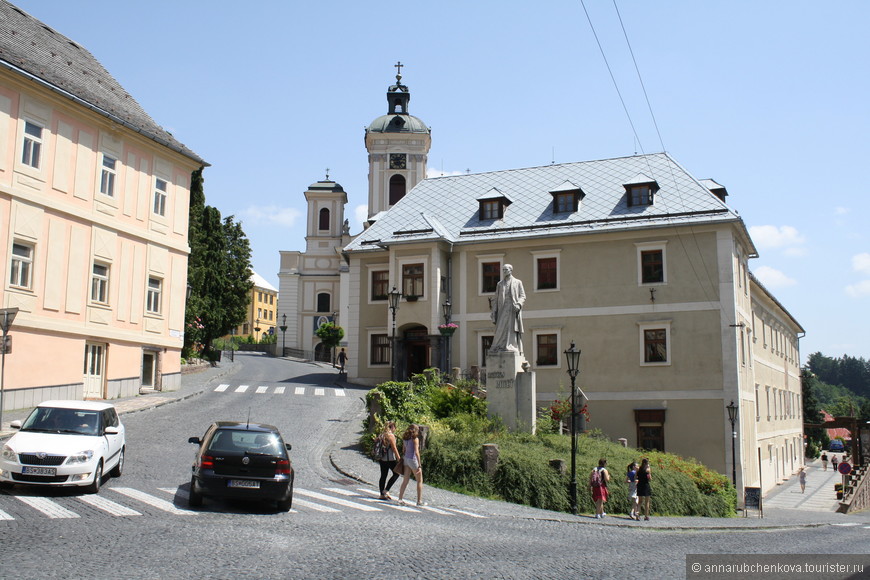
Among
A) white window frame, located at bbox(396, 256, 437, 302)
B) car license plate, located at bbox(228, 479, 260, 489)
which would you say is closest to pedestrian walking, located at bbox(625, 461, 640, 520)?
car license plate, located at bbox(228, 479, 260, 489)

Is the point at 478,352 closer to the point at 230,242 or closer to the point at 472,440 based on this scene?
the point at 472,440

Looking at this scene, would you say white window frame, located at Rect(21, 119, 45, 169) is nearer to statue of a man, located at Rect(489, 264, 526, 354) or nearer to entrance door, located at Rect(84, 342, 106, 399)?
entrance door, located at Rect(84, 342, 106, 399)

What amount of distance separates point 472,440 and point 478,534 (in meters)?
8.22

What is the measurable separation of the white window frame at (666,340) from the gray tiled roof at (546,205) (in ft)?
13.7

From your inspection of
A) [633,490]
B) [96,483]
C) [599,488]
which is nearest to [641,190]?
[633,490]

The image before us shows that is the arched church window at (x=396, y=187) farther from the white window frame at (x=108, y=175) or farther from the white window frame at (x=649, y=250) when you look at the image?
the white window frame at (x=108, y=175)

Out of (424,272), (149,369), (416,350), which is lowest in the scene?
(149,369)

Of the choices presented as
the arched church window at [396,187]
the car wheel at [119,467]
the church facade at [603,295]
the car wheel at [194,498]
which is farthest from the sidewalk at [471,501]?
the arched church window at [396,187]

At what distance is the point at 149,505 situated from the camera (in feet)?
41.9

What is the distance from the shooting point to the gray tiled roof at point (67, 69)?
25656mm

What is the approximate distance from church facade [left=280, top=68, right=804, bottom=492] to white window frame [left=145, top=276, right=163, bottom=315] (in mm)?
9284

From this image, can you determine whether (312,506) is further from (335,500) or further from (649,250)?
(649,250)

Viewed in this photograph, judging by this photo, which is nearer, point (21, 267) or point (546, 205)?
point (21, 267)

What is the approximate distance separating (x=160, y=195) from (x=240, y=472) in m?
21.0
